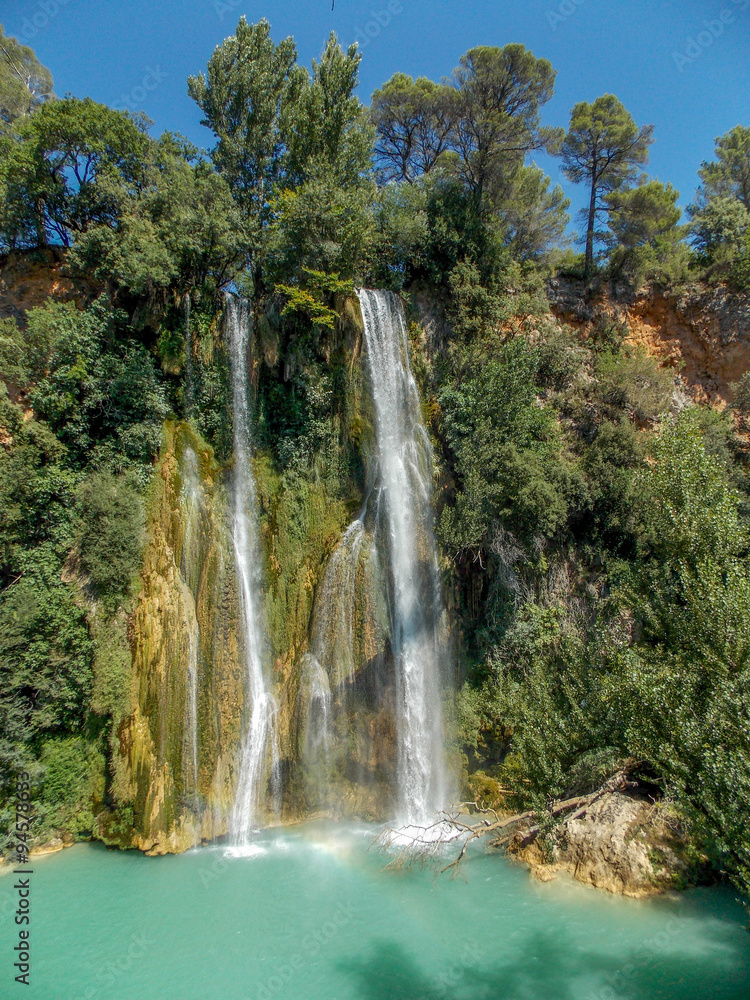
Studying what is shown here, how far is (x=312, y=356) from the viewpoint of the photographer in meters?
16.7

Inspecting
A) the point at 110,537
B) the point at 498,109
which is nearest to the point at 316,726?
the point at 110,537

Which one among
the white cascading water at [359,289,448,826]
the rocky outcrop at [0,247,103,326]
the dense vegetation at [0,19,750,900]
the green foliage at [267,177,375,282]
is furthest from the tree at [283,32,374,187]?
the rocky outcrop at [0,247,103,326]

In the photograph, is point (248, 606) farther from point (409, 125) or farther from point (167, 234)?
point (409, 125)

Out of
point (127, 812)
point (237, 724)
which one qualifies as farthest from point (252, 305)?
point (127, 812)

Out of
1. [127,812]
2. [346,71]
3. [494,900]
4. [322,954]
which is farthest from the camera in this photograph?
[346,71]

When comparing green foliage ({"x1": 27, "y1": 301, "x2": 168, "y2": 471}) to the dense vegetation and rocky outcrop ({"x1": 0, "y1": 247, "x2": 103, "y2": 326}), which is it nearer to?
the dense vegetation

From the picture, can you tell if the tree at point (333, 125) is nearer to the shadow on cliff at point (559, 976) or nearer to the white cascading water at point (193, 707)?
the white cascading water at point (193, 707)

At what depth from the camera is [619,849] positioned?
10.4 meters

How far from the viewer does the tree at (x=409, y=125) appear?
22047mm

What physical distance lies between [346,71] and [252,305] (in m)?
8.80

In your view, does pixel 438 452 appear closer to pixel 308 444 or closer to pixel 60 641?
pixel 308 444

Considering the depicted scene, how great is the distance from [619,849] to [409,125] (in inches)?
1021

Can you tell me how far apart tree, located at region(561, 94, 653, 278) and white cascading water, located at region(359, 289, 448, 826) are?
859 cm

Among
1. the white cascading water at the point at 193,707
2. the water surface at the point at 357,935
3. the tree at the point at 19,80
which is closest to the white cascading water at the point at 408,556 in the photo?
the water surface at the point at 357,935
